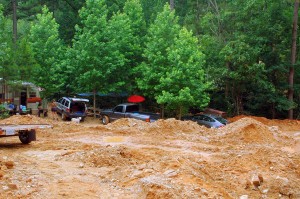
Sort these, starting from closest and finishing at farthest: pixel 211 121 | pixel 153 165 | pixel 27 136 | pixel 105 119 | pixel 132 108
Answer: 1. pixel 153 165
2. pixel 27 136
3. pixel 211 121
4. pixel 132 108
5. pixel 105 119

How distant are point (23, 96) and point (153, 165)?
82.0 feet

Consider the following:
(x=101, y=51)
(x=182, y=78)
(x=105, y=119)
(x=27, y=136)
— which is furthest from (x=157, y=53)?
(x=27, y=136)

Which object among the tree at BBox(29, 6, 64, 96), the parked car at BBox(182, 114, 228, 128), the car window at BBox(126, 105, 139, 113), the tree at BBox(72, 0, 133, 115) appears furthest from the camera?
the tree at BBox(29, 6, 64, 96)

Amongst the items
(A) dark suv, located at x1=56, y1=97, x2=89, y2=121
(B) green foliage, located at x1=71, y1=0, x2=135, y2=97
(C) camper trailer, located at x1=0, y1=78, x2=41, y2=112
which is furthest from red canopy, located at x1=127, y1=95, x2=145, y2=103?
(C) camper trailer, located at x1=0, y1=78, x2=41, y2=112

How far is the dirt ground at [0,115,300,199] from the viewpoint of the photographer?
32.2 ft

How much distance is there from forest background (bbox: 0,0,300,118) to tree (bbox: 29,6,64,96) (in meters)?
0.08

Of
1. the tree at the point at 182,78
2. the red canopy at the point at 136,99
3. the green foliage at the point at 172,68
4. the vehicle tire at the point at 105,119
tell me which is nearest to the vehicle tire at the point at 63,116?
the vehicle tire at the point at 105,119

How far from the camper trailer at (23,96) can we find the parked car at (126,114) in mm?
6947

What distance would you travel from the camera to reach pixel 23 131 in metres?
17.1

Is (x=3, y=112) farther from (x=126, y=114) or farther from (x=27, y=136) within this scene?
(x=27, y=136)

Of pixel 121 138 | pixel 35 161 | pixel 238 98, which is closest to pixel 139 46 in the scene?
pixel 238 98

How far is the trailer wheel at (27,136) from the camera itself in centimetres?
1723

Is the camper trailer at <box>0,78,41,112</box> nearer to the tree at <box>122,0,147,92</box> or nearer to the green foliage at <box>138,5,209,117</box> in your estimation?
the tree at <box>122,0,147,92</box>

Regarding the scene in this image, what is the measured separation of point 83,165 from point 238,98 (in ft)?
81.0
